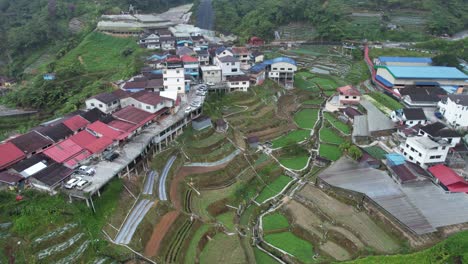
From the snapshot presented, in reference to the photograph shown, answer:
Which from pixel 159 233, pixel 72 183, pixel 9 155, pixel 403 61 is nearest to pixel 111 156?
pixel 72 183

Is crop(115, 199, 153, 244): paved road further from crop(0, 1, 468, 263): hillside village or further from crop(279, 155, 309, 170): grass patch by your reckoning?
crop(279, 155, 309, 170): grass patch

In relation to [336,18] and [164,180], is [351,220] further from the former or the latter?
[336,18]

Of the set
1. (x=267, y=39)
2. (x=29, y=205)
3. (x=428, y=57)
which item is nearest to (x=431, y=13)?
(x=428, y=57)

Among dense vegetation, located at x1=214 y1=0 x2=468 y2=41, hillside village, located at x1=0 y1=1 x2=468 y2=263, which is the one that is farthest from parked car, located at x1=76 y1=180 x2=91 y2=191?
dense vegetation, located at x1=214 y1=0 x2=468 y2=41

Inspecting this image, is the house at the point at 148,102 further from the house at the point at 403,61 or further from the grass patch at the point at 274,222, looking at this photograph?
the house at the point at 403,61

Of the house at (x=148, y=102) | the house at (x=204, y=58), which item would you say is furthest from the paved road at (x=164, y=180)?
the house at (x=204, y=58)

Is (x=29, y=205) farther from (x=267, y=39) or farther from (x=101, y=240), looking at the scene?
(x=267, y=39)
